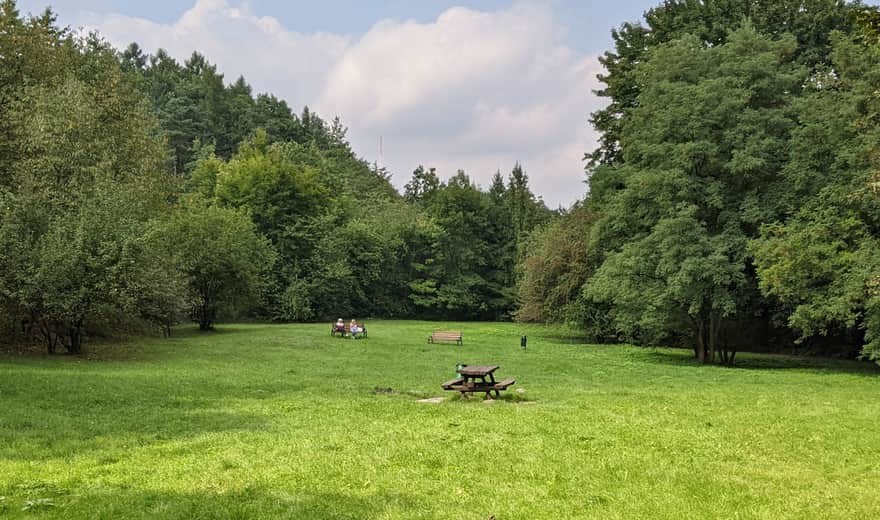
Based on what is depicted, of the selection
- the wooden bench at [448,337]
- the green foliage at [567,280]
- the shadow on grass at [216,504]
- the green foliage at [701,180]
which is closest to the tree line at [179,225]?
the wooden bench at [448,337]

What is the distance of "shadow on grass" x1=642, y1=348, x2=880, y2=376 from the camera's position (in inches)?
1046

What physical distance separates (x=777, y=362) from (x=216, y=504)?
29603 mm

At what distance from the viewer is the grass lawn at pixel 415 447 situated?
268 inches

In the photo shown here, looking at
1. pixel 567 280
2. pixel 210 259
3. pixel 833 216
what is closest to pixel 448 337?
pixel 567 280

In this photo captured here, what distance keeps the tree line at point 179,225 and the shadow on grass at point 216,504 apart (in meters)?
16.2

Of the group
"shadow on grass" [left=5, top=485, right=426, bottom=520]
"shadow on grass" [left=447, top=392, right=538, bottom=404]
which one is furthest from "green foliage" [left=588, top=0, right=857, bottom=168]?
"shadow on grass" [left=5, top=485, right=426, bottom=520]

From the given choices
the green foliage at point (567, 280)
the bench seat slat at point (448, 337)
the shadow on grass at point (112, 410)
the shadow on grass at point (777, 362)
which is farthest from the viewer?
the green foliage at point (567, 280)

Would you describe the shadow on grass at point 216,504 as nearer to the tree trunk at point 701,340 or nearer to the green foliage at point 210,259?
the tree trunk at point 701,340

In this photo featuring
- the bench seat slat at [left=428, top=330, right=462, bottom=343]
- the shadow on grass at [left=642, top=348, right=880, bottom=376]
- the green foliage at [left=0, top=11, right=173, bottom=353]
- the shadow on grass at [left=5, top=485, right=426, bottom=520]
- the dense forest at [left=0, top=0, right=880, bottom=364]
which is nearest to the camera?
the shadow on grass at [left=5, top=485, right=426, bottom=520]

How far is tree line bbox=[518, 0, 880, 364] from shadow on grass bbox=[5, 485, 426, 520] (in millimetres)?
18748

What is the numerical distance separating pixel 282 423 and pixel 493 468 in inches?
182

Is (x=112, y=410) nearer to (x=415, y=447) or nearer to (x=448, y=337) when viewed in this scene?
(x=415, y=447)

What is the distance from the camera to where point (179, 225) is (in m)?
36.0

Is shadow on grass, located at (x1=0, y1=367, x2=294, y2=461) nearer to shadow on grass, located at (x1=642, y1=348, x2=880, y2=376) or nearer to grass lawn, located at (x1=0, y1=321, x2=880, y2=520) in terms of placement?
grass lawn, located at (x1=0, y1=321, x2=880, y2=520)
